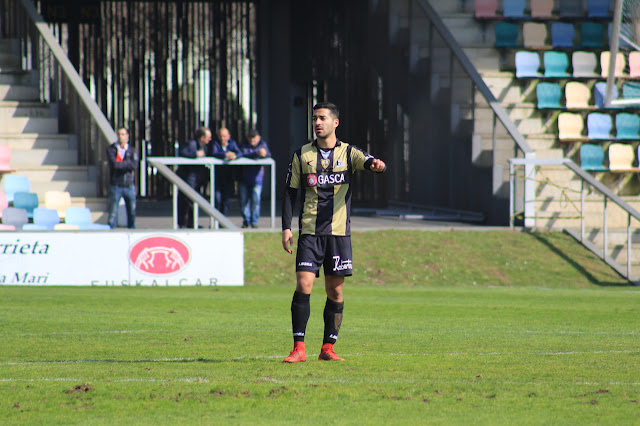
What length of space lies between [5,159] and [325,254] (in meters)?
14.9

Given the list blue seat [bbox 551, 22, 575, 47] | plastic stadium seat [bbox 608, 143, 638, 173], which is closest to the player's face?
plastic stadium seat [bbox 608, 143, 638, 173]

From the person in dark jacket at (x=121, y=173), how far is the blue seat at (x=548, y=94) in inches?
417

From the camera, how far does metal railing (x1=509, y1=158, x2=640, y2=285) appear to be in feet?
61.2

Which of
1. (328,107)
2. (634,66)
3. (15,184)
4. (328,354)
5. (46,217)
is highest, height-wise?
(634,66)

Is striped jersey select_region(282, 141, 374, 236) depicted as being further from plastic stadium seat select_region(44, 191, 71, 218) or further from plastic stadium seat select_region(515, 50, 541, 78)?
plastic stadium seat select_region(515, 50, 541, 78)

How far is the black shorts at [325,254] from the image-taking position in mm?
7820

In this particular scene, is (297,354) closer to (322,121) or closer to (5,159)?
(322,121)

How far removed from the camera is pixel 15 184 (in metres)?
20.9

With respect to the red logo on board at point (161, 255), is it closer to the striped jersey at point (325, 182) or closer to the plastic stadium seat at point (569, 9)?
the striped jersey at point (325, 182)

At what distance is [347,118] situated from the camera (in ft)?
96.4

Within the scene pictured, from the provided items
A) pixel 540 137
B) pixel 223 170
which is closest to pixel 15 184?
pixel 223 170

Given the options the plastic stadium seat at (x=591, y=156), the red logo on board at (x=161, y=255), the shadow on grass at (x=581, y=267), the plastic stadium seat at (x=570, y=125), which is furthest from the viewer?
the plastic stadium seat at (x=570, y=125)

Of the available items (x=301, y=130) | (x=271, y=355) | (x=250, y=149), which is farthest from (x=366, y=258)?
(x=301, y=130)

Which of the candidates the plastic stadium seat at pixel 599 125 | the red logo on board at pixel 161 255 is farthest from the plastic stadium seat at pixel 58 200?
the plastic stadium seat at pixel 599 125
